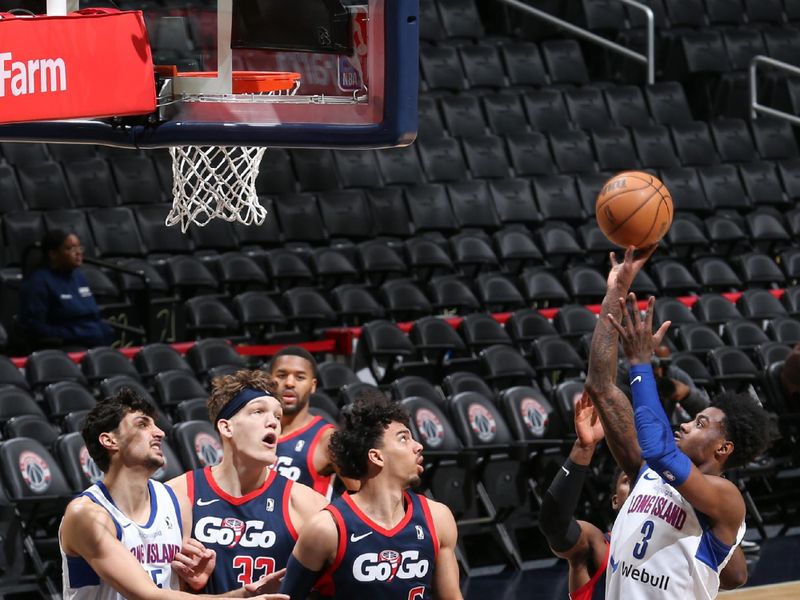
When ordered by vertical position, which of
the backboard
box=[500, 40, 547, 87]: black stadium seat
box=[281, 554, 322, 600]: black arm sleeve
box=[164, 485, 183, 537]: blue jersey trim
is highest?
box=[500, 40, 547, 87]: black stadium seat

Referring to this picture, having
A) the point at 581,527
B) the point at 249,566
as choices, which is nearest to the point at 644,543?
the point at 581,527

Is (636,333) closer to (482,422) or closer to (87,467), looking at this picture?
(87,467)

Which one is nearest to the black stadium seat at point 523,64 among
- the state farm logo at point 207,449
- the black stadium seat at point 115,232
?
the black stadium seat at point 115,232

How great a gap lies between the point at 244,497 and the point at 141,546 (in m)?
0.38

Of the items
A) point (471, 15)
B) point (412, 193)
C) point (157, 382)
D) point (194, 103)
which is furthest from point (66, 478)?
point (471, 15)

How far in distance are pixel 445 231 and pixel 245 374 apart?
23.3 ft

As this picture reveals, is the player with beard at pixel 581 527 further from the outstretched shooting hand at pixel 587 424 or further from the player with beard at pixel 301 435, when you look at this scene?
the player with beard at pixel 301 435

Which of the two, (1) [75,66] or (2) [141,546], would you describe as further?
(2) [141,546]

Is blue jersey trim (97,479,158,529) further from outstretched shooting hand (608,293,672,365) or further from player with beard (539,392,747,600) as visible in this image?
outstretched shooting hand (608,293,672,365)

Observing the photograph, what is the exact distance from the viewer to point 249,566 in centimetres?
423

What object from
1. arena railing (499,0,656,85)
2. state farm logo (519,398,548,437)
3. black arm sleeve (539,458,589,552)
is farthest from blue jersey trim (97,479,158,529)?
arena railing (499,0,656,85)

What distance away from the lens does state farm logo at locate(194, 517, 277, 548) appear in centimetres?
425

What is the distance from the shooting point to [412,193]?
11469 millimetres

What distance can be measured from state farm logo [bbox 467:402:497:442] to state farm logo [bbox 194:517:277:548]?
12.0 feet
